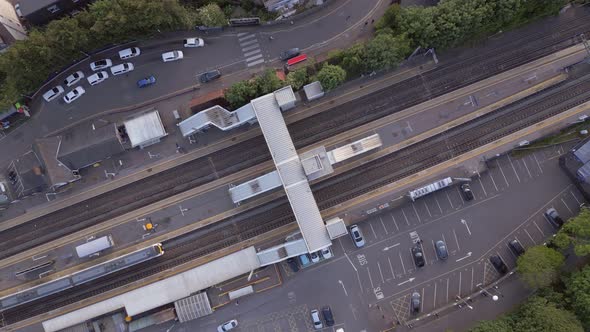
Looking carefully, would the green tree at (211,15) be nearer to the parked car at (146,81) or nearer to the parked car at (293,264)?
the parked car at (146,81)

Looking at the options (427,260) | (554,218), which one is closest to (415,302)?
(427,260)

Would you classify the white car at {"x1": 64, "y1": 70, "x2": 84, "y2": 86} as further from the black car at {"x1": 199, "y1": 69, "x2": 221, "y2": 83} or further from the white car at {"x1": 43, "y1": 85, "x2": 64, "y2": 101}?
the black car at {"x1": 199, "y1": 69, "x2": 221, "y2": 83}

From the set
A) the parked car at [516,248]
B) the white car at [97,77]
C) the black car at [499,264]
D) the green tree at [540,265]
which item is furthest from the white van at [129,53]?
the green tree at [540,265]

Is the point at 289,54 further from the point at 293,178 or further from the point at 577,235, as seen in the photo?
the point at 577,235

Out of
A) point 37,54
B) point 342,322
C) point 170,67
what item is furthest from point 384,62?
point 37,54

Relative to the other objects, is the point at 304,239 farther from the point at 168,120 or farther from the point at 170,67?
the point at 170,67

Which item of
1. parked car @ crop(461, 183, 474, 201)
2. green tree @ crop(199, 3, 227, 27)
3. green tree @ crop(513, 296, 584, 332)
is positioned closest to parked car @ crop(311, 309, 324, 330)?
green tree @ crop(513, 296, 584, 332)
